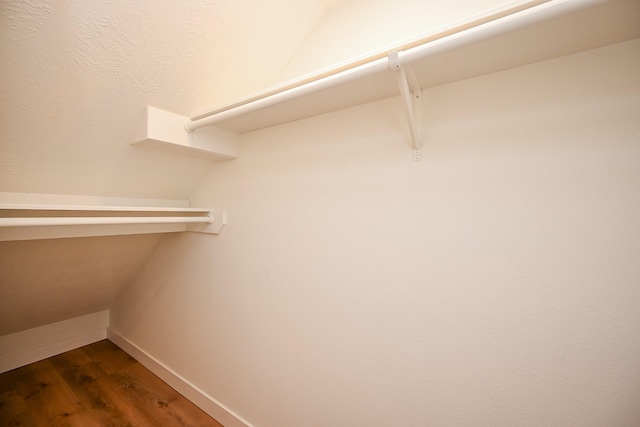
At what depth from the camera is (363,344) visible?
1.06 m

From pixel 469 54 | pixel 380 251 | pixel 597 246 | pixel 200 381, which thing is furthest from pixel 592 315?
pixel 200 381

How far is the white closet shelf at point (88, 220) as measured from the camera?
103cm

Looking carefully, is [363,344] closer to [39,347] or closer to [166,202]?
[166,202]

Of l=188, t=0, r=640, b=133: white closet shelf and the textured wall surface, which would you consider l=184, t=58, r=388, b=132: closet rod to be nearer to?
l=188, t=0, r=640, b=133: white closet shelf

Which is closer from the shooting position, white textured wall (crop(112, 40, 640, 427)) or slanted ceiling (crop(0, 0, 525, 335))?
white textured wall (crop(112, 40, 640, 427))

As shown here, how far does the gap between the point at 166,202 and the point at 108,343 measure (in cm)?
183

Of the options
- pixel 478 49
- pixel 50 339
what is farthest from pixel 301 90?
pixel 50 339

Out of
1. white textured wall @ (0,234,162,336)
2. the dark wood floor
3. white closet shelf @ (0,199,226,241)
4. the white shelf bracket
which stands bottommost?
the dark wood floor

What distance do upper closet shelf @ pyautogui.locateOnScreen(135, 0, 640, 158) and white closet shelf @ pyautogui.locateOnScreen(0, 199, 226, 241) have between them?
728 mm

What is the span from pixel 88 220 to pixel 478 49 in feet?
5.37

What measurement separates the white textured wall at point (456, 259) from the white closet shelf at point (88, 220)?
1.30 feet

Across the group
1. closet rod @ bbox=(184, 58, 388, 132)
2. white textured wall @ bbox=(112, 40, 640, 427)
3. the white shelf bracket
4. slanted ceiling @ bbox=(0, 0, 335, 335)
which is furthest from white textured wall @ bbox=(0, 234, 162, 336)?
the white shelf bracket

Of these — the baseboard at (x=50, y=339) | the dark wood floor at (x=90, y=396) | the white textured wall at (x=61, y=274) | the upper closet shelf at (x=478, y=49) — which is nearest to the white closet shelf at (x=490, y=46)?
the upper closet shelf at (x=478, y=49)

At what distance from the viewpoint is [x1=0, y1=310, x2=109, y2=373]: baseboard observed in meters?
1.98
